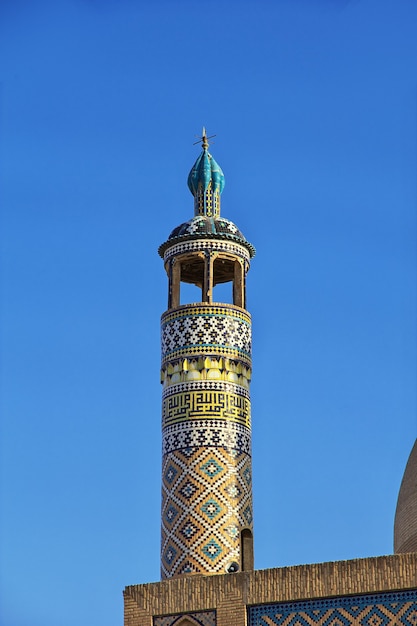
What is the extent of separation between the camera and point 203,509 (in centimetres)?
1522

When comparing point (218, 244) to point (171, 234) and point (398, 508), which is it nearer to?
point (171, 234)

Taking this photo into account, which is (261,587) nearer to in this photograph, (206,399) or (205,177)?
(206,399)

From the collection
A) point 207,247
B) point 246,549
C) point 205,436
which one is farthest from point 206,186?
point 246,549

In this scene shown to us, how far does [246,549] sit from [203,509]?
0.59 metres

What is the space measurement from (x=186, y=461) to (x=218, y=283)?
2.51 m

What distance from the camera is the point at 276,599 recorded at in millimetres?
13617

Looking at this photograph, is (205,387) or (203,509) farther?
(205,387)

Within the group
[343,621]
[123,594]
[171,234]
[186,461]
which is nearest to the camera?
[343,621]

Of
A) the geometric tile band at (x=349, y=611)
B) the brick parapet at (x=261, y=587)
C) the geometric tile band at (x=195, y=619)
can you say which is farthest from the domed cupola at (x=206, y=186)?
the geometric tile band at (x=349, y=611)

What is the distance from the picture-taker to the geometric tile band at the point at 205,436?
51.0ft

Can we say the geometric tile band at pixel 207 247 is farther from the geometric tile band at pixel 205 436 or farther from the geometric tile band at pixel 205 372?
the geometric tile band at pixel 205 436

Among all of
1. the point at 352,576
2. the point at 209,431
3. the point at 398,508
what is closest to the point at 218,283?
the point at 209,431

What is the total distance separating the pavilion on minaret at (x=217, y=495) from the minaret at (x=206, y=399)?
10 millimetres

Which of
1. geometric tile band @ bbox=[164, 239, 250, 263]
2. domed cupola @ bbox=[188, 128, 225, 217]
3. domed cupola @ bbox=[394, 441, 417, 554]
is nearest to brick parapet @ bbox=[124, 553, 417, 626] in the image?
domed cupola @ bbox=[394, 441, 417, 554]
